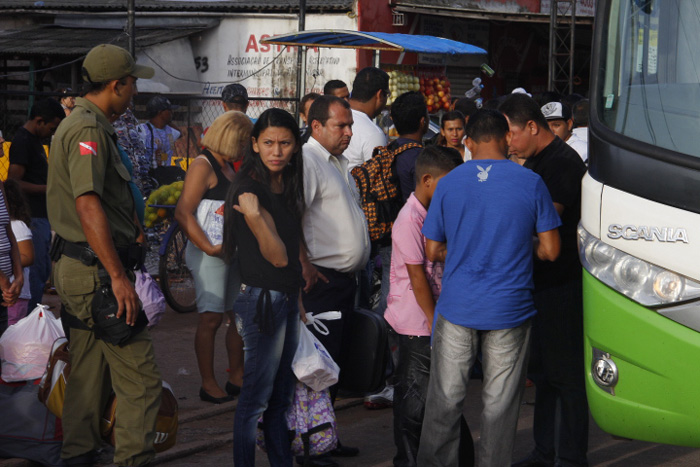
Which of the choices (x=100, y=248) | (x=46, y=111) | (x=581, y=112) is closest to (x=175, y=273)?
(x=46, y=111)

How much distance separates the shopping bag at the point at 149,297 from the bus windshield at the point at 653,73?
8.14 ft

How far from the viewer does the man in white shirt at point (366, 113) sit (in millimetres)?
6863

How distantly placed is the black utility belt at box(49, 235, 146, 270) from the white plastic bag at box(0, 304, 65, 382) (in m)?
0.97

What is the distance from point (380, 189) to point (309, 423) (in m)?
1.82

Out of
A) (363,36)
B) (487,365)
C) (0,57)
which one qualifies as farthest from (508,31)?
(487,365)

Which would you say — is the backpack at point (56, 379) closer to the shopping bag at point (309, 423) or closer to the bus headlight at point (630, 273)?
the shopping bag at point (309, 423)

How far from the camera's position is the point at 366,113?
712 centimetres

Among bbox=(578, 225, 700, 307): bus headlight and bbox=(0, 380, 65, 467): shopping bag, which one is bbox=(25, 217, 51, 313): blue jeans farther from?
bbox=(578, 225, 700, 307): bus headlight

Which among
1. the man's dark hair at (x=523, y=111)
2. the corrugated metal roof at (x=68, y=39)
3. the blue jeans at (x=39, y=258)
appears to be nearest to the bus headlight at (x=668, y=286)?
the man's dark hair at (x=523, y=111)

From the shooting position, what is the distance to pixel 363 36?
428 inches

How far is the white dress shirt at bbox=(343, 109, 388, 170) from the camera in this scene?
6.86m

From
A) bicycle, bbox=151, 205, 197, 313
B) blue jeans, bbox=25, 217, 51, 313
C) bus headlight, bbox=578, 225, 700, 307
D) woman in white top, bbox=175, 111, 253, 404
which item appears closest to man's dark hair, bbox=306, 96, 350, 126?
woman in white top, bbox=175, 111, 253, 404

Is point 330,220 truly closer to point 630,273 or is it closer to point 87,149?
point 87,149

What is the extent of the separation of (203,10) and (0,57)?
14.3 feet
